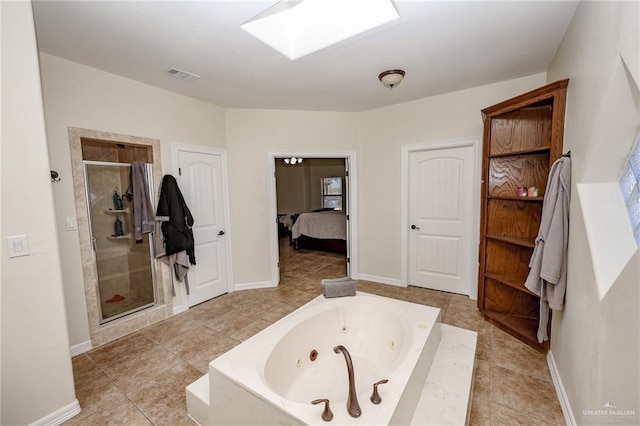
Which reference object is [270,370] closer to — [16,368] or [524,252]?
→ [16,368]

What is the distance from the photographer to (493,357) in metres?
2.18

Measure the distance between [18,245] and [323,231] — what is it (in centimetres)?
460

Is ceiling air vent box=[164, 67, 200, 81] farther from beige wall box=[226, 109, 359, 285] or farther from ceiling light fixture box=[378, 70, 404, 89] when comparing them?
ceiling light fixture box=[378, 70, 404, 89]

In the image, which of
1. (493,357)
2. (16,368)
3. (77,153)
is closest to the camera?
(16,368)

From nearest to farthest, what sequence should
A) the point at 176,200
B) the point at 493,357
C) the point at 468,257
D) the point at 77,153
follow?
the point at 493,357 < the point at 77,153 < the point at 176,200 < the point at 468,257

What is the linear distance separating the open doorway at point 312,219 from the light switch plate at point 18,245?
256 cm

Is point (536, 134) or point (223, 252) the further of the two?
point (223, 252)

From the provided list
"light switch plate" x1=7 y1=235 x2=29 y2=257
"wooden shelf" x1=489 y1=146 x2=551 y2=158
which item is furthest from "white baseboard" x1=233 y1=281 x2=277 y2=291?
"wooden shelf" x1=489 y1=146 x2=551 y2=158

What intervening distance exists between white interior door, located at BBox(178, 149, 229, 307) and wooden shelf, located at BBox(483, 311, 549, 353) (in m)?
3.26

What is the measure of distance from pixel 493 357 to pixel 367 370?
1089mm

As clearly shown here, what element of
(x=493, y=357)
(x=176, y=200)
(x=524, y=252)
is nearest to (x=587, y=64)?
(x=524, y=252)

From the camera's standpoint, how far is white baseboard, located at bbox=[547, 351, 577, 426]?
1.56 metres

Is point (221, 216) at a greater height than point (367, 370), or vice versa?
point (221, 216)

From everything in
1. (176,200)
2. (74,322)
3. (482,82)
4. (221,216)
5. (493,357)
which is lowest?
(493,357)
